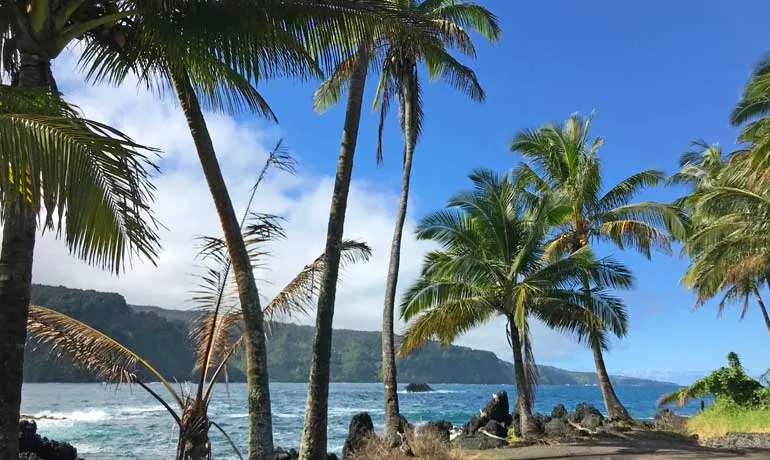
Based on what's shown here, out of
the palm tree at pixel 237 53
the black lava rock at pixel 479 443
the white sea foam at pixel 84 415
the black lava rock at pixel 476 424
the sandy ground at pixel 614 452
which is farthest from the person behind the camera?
the white sea foam at pixel 84 415

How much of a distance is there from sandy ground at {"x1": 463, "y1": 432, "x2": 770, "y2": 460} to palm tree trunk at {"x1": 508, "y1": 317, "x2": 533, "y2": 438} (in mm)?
1288

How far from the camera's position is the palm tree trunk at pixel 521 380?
15266 millimetres

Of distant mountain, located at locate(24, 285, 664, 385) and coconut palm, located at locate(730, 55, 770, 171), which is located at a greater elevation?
coconut palm, located at locate(730, 55, 770, 171)

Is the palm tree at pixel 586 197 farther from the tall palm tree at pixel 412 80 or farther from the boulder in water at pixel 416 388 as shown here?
the boulder in water at pixel 416 388

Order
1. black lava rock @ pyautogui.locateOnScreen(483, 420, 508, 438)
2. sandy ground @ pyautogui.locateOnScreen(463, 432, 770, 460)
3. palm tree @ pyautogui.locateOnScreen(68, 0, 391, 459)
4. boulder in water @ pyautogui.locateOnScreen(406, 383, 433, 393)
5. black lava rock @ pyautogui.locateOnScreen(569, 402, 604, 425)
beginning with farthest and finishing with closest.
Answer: boulder in water @ pyautogui.locateOnScreen(406, 383, 433, 393) → black lava rock @ pyautogui.locateOnScreen(569, 402, 604, 425) → black lava rock @ pyautogui.locateOnScreen(483, 420, 508, 438) → sandy ground @ pyautogui.locateOnScreen(463, 432, 770, 460) → palm tree @ pyautogui.locateOnScreen(68, 0, 391, 459)

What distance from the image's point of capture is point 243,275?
805 cm

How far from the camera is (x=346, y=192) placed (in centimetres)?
1053

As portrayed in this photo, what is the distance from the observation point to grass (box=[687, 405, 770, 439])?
18.6m

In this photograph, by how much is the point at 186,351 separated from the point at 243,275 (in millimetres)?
25518

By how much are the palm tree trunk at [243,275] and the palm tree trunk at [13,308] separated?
9.21 ft

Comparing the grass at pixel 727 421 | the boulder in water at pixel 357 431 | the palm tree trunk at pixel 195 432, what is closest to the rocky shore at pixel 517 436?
the boulder in water at pixel 357 431

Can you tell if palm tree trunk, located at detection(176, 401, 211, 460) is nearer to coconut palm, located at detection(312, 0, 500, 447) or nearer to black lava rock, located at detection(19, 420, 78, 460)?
coconut palm, located at detection(312, 0, 500, 447)

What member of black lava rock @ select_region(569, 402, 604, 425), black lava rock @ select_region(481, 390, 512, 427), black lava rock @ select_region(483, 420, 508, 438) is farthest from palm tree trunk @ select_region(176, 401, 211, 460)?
black lava rock @ select_region(569, 402, 604, 425)

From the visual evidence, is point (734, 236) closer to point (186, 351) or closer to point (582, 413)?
point (582, 413)
